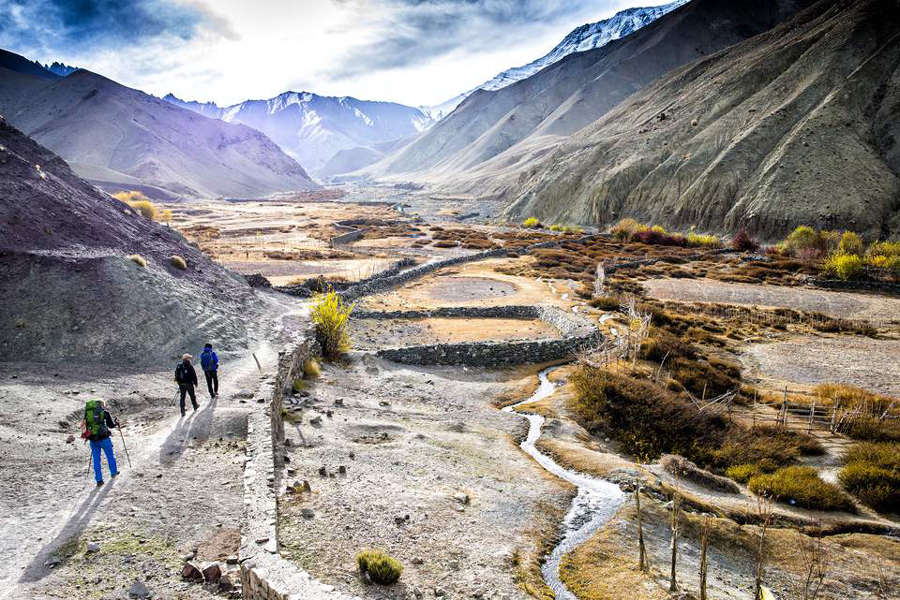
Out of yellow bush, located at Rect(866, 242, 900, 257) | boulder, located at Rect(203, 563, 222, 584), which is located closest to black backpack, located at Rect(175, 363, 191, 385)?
boulder, located at Rect(203, 563, 222, 584)

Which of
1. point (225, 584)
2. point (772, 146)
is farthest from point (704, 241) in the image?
point (225, 584)

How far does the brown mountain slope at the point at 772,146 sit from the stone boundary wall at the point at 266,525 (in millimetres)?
70509

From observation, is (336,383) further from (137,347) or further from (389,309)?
(389,309)

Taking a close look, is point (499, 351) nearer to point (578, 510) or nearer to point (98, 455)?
point (578, 510)

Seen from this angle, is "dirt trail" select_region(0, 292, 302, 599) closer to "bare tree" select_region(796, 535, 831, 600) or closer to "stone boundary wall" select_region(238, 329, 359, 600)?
"stone boundary wall" select_region(238, 329, 359, 600)

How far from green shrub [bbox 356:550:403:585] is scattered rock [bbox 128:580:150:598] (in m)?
3.02

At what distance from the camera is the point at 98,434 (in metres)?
9.68

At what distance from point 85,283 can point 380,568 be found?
17.9 metres

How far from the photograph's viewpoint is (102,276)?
A: 1972 cm

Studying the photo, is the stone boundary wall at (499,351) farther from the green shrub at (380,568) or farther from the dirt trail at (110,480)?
the green shrub at (380,568)

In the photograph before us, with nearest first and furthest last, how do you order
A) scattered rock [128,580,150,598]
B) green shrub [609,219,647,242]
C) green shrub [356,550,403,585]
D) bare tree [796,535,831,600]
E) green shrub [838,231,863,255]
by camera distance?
1. scattered rock [128,580,150,598]
2. green shrub [356,550,403,585]
3. bare tree [796,535,831,600]
4. green shrub [838,231,863,255]
5. green shrub [609,219,647,242]

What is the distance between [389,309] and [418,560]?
25.8m

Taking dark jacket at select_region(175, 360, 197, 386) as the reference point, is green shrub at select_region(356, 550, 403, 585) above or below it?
below

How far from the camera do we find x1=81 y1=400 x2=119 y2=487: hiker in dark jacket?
9.62m
